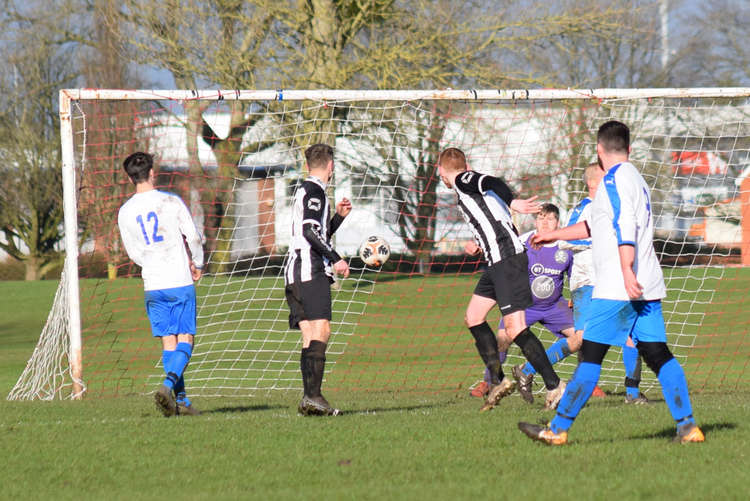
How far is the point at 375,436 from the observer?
5.75 meters

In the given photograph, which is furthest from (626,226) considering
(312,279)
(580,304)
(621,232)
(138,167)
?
(138,167)

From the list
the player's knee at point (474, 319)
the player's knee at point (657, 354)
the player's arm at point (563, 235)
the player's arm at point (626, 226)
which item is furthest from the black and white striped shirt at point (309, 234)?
the player's knee at point (657, 354)

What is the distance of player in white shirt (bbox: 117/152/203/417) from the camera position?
24.0ft

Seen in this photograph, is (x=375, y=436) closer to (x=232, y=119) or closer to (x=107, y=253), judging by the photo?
(x=107, y=253)

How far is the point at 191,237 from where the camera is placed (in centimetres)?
738

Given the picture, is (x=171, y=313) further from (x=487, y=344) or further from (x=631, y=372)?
(x=631, y=372)

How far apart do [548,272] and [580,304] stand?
503 mm

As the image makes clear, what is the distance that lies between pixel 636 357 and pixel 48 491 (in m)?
5.21

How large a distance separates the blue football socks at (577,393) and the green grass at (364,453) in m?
0.15

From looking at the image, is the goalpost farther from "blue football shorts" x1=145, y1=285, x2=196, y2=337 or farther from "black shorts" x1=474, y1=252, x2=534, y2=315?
"black shorts" x1=474, y1=252, x2=534, y2=315

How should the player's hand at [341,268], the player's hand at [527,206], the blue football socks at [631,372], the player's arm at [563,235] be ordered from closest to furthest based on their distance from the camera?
the player's arm at [563,235] < the player's hand at [527,206] < the player's hand at [341,268] < the blue football socks at [631,372]

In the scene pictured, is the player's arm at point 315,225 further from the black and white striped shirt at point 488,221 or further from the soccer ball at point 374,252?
the soccer ball at point 374,252

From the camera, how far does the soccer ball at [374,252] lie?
862 cm

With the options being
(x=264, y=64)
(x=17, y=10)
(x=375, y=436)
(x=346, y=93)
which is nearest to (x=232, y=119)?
(x=264, y=64)
